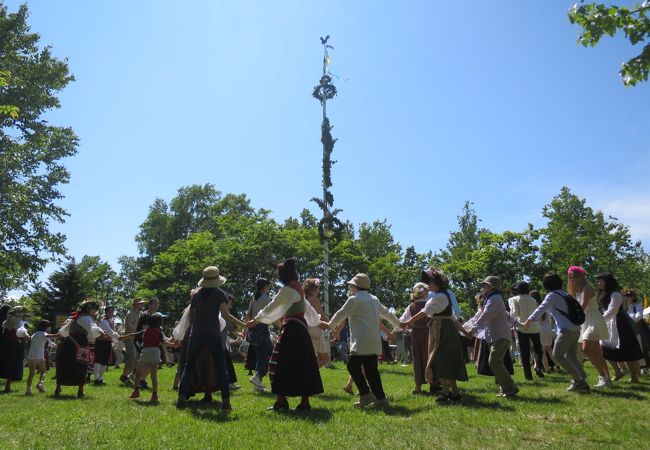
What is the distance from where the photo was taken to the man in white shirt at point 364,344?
304 inches

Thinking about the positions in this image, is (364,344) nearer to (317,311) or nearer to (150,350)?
(317,311)

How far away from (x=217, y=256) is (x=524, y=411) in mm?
39104

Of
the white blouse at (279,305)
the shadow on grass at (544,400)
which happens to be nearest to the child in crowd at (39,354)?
the white blouse at (279,305)

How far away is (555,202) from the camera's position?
55812 mm

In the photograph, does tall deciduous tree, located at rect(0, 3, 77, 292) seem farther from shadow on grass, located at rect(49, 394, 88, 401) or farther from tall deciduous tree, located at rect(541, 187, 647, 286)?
tall deciduous tree, located at rect(541, 187, 647, 286)

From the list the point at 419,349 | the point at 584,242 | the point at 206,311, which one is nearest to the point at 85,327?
the point at 206,311

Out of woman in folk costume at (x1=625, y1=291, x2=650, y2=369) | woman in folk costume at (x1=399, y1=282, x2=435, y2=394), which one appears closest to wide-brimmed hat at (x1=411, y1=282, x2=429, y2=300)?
woman in folk costume at (x1=399, y1=282, x2=435, y2=394)

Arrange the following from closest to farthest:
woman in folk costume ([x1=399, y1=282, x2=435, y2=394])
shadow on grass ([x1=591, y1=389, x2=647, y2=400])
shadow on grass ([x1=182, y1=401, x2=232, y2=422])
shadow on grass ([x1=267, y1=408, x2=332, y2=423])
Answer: shadow on grass ([x1=267, y1=408, x2=332, y2=423])
shadow on grass ([x1=182, y1=401, x2=232, y2=422])
shadow on grass ([x1=591, y1=389, x2=647, y2=400])
woman in folk costume ([x1=399, y1=282, x2=435, y2=394])

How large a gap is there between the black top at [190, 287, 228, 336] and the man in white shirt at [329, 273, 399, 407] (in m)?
1.85

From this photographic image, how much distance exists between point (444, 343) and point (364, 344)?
1.37 m

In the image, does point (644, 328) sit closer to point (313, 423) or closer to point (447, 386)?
point (447, 386)

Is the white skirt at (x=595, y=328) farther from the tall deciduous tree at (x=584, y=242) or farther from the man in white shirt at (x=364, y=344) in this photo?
the tall deciduous tree at (x=584, y=242)

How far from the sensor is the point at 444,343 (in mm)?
8047

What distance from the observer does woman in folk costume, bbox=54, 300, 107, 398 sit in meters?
10.3
